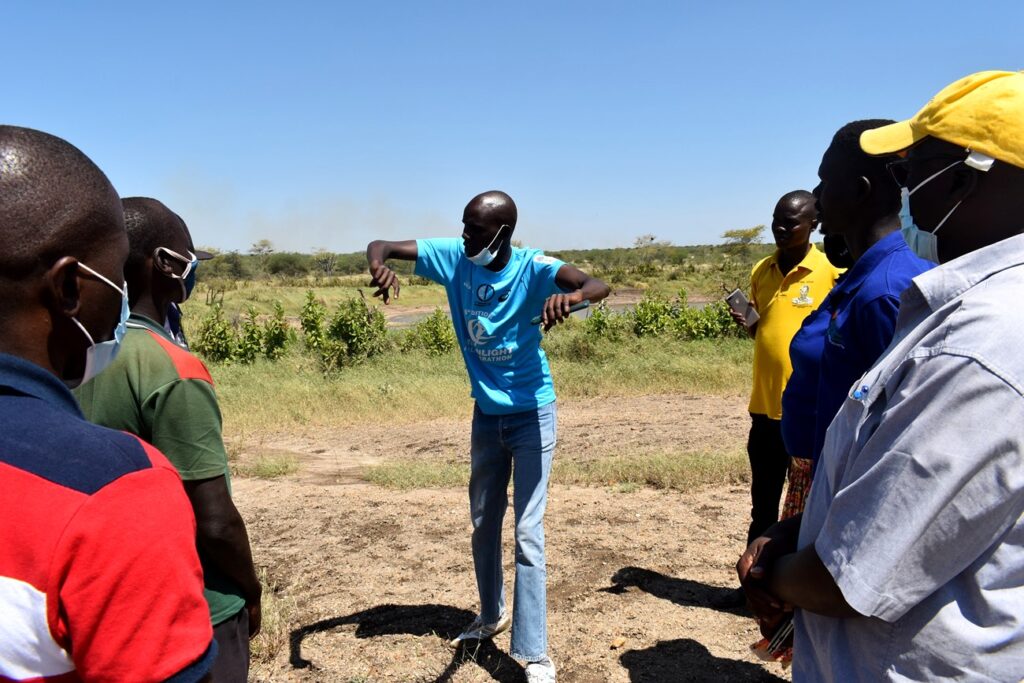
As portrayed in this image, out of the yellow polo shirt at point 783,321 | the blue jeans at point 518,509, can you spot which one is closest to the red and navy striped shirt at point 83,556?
the blue jeans at point 518,509

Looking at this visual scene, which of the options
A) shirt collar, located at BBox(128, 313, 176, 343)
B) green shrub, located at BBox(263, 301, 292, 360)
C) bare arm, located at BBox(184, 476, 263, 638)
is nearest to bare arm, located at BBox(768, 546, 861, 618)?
bare arm, located at BBox(184, 476, 263, 638)

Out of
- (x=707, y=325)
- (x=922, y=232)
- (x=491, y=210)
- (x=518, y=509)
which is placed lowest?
(x=707, y=325)

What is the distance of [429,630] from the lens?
12.9ft

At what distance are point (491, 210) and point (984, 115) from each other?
7.73 ft

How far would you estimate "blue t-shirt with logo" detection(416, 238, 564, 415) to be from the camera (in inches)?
137

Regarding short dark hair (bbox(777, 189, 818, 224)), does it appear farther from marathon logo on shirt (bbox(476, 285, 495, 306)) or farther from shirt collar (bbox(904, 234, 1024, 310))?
shirt collar (bbox(904, 234, 1024, 310))

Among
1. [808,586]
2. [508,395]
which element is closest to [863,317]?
[808,586]

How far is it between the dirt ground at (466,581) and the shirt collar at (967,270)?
2.56m

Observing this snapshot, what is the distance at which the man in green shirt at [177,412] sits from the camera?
1.90m

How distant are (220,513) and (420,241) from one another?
7.01 feet

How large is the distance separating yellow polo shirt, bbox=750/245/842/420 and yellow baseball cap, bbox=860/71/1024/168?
8.15 feet

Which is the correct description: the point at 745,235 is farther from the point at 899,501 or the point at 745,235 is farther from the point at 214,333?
the point at 899,501

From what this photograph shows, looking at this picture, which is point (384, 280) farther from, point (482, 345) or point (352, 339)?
point (352, 339)

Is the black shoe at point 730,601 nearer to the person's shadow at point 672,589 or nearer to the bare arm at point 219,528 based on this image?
the person's shadow at point 672,589
